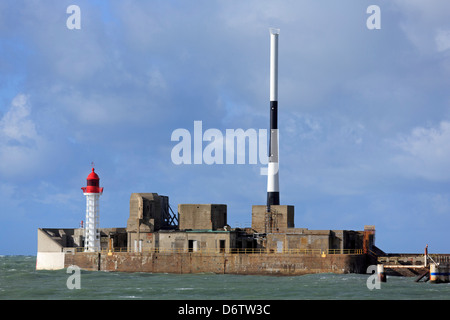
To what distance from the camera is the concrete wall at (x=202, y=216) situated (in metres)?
71.3

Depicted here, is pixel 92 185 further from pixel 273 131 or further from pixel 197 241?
pixel 273 131

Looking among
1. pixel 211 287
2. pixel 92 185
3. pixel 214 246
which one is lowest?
pixel 211 287

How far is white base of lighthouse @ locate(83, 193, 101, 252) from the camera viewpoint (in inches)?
2800

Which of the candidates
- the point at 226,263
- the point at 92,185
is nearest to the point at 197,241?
the point at 226,263

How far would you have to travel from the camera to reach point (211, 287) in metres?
54.8

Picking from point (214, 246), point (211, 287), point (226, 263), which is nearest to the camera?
point (211, 287)

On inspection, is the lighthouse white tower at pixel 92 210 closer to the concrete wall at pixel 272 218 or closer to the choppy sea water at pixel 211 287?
the choppy sea water at pixel 211 287

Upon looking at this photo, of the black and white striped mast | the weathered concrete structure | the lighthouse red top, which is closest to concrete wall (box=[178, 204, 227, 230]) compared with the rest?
the weathered concrete structure

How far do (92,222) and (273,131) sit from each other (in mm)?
18904

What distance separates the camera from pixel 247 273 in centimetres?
6544

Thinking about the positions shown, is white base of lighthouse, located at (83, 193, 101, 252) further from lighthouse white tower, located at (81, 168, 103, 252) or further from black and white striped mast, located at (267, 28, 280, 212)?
black and white striped mast, located at (267, 28, 280, 212)
